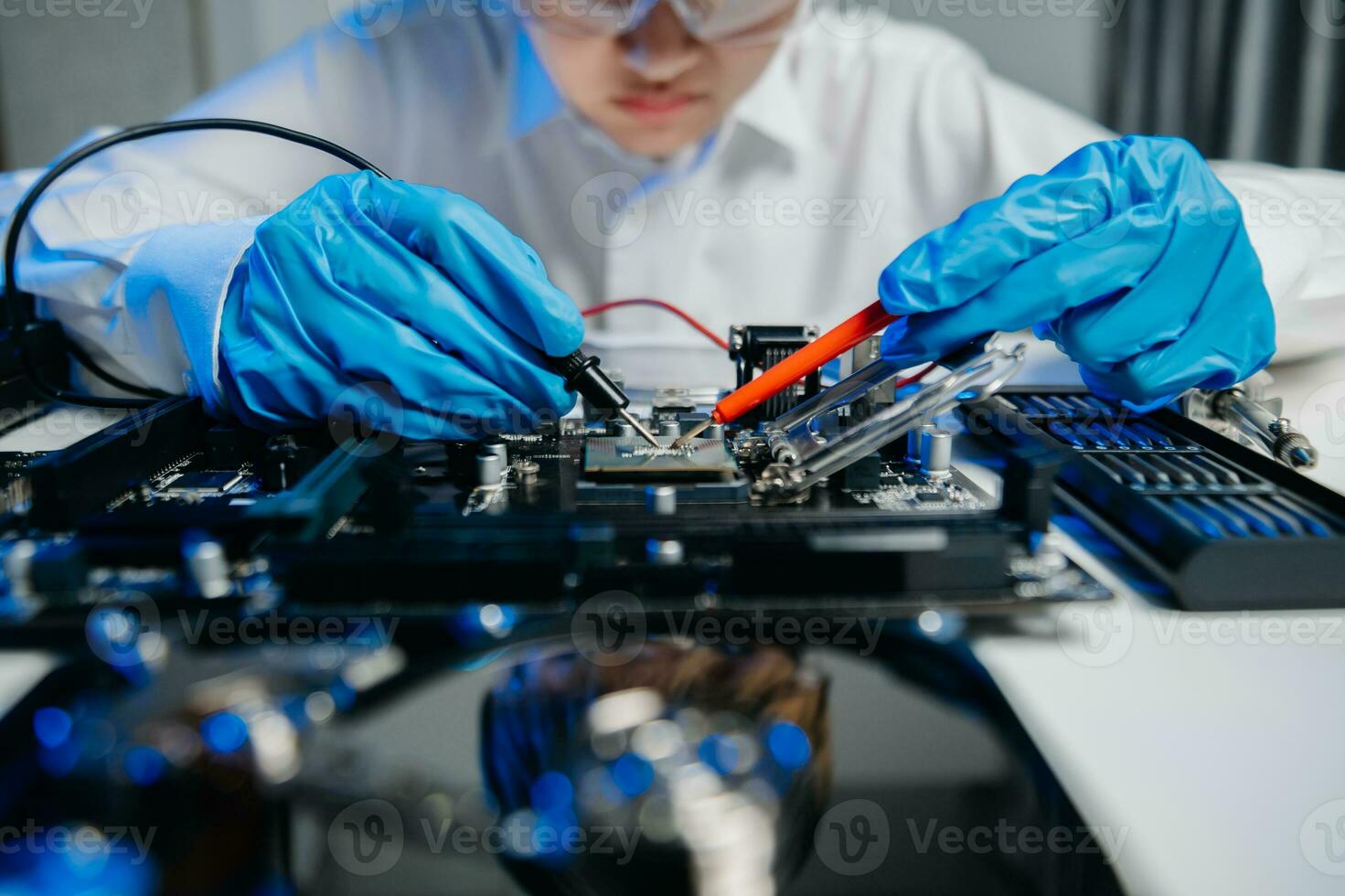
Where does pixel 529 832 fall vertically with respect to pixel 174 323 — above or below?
below

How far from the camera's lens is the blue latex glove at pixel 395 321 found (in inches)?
34.2

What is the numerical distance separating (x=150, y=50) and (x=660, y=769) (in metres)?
2.10

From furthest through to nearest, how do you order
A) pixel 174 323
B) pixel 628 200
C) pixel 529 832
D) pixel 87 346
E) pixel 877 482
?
pixel 628 200 < pixel 87 346 < pixel 174 323 < pixel 877 482 < pixel 529 832

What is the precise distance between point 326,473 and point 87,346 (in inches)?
28.2

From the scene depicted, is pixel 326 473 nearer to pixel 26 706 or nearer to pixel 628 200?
pixel 26 706

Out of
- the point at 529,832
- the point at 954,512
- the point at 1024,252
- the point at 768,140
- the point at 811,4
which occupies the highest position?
the point at 811,4

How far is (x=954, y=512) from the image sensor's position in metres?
0.67

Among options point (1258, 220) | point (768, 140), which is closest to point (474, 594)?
point (1258, 220)

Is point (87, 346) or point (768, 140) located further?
point (768, 140)

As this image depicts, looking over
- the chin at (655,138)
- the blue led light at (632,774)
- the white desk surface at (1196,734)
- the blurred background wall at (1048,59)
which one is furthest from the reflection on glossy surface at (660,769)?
the blurred background wall at (1048,59)

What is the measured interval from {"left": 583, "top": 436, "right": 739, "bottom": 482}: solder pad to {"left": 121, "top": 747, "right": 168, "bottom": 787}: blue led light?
34 centimetres

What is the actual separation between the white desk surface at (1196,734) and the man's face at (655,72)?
3.26ft

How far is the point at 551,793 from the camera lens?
1.65 feet

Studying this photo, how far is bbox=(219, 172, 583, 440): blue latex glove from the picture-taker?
87cm
